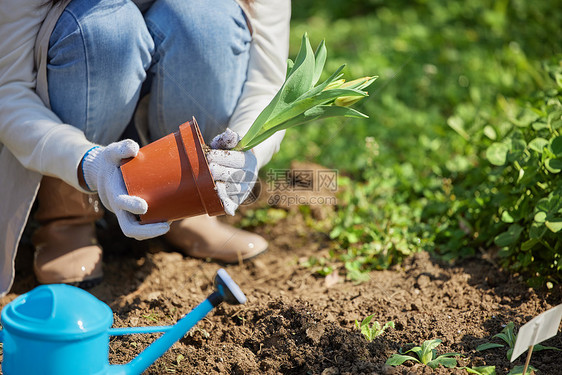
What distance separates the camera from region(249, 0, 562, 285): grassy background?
174 centimetres

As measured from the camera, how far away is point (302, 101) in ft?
4.15

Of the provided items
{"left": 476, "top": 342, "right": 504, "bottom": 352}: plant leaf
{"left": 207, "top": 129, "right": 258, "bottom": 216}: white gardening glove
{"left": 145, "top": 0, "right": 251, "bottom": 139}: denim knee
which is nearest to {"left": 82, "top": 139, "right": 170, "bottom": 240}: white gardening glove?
{"left": 207, "top": 129, "right": 258, "bottom": 216}: white gardening glove

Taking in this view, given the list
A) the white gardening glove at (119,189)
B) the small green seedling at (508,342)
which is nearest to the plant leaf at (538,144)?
the small green seedling at (508,342)

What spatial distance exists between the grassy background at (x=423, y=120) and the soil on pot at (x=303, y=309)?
10 cm

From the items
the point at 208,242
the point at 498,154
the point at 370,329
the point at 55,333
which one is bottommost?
the point at 208,242

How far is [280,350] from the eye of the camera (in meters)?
1.25

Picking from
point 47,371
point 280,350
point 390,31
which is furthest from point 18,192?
point 390,31

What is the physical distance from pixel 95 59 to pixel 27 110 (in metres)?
0.21

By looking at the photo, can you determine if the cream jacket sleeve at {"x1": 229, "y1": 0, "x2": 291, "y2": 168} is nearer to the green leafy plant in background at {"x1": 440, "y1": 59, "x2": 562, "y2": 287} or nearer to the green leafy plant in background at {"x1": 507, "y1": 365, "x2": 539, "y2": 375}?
the green leafy plant in background at {"x1": 440, "y1": 59, "x2": 562, "y2": 287}

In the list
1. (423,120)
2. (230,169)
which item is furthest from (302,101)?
(423,120)

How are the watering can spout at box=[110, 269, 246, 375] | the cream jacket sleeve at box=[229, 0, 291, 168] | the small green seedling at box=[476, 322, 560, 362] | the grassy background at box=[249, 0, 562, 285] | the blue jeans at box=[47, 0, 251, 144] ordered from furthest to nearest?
the grassy background at box=[249, 0, 562, 285]
the cream jacket sleeve at box=[229, 0, 291, 168]
the blue jeans at box=[47, 0, 251, 144]
the small green seedling at box=[476, 322, 560, 362]
the watering can spout at box=[110, 269, 246, 375]

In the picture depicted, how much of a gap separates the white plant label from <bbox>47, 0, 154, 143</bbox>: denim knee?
1.10 meters

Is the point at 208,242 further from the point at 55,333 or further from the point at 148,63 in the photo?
the point at 55,333

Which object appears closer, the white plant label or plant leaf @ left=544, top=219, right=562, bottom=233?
the white plant label
